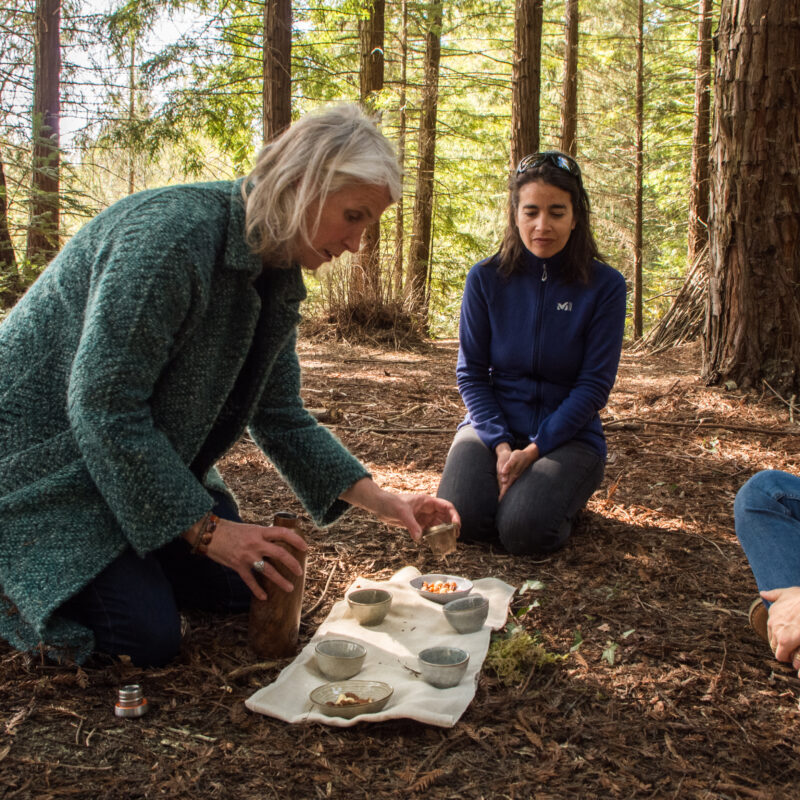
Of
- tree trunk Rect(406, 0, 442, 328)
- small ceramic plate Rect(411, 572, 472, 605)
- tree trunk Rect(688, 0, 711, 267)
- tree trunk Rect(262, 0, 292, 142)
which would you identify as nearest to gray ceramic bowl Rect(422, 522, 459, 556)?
small ceramic plate Rect(411, 572, 472, 605)

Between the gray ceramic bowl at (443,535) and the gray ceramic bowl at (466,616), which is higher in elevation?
the gray ceramic bowl at (443,535)

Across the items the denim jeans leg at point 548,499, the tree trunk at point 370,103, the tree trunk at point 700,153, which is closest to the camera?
the denim jeans leg at point 548,499

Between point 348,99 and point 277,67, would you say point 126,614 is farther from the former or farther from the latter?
point 348,99

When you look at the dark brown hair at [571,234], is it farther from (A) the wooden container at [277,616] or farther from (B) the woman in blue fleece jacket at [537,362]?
(A) the wooden container at [277,616]

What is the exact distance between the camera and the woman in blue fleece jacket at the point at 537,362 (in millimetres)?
3092

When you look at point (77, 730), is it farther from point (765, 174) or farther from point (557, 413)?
point (765, 174)

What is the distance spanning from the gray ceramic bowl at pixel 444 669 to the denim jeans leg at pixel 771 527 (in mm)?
810

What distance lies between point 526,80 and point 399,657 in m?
7.80

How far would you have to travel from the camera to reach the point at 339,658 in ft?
6.49

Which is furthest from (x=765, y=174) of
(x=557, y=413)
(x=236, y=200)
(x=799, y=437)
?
(x=236, y=200)

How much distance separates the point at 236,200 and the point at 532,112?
7347 millimetres

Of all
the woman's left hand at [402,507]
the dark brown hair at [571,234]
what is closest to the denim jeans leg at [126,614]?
the woman's left hand at [402,507]

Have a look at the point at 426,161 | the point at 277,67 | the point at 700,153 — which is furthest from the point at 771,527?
the point at 426,161

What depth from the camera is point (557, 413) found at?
314 cm
